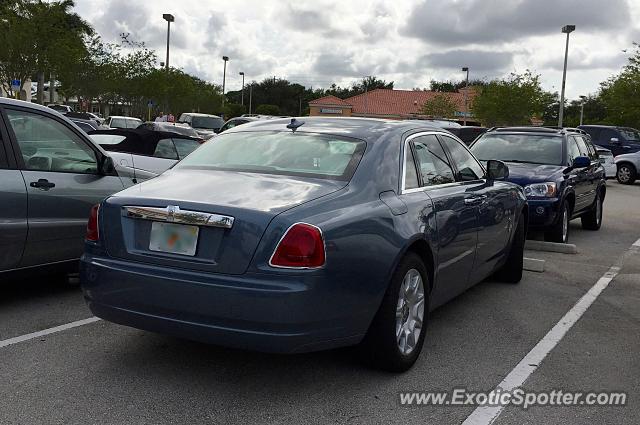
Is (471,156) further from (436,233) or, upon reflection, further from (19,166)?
(19,166)

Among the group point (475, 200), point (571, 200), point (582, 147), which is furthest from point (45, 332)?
point (582, 147)

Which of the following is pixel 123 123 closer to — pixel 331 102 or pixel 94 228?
pixel 94 228

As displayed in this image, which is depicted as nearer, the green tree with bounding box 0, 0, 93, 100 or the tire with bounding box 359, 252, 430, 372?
the tire with bounding box 359, 252, 430, 372

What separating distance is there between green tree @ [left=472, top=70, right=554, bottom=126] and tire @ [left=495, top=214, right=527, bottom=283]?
41.8 m

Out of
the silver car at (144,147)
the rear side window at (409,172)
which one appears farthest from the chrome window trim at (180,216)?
the silver car at (144,147)

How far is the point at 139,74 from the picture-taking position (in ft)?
156

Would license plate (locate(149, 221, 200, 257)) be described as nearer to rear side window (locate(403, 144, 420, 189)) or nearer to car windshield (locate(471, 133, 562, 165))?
rear side window (locate(403, 144, 420, 189))

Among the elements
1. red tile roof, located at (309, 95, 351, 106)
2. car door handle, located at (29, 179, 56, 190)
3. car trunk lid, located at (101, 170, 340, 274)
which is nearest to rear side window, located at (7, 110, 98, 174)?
car door handle, located at (29, 179, 56, 190)

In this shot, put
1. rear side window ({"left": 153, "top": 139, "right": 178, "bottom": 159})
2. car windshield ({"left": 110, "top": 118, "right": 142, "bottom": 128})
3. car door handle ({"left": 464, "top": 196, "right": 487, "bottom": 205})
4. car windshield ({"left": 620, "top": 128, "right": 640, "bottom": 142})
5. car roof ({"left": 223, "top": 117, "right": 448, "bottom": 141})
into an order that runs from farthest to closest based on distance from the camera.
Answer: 1. car windshield ({"left": 110, "top": 118, "right": 142, "bottom": 128})
2. car windshield ({"left": 620, "top": 128, "right": 640, "bottom": 142})
3. rear side window ({"left": 153, "top": 139, "right": 178, "bottom": 159})
4. car door handle ({"left": 464, "top": 196, "right": 487, "bottom": 205})
5. car roof ({"left": 223, "top": 117, "right": 448, "bottom": 141})

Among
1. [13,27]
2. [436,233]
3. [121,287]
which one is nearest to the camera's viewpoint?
[121,287]

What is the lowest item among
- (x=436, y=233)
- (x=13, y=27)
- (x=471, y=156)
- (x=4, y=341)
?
(x=4, y=341)

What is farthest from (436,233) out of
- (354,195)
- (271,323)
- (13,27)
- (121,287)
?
(13,27)

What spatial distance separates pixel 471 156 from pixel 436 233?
5.39 ft

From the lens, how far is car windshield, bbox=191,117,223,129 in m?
32.5
